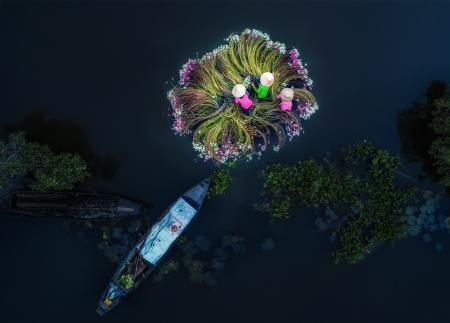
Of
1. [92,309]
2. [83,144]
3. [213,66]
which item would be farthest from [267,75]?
[92,309]

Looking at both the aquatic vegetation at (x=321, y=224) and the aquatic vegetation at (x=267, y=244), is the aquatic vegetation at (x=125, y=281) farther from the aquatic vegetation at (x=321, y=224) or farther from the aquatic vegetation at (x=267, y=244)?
the aquatic vegetation at (x=321, y=224)

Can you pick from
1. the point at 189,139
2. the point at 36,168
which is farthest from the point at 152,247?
Result: the point at 36,168

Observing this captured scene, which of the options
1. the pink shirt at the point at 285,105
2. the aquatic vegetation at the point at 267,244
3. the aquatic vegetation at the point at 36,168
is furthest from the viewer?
the aquatic vegetation at the point at 267,244

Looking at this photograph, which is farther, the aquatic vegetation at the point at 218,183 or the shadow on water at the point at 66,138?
the shadow on water at the point at 66,138

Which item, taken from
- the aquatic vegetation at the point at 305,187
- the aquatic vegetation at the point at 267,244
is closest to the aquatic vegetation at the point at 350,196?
the aquatic vegetation at the point at 305,187

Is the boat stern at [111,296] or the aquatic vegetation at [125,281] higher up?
the aquatic vegetation at [125,281]

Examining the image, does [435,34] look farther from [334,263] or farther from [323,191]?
[334,263]

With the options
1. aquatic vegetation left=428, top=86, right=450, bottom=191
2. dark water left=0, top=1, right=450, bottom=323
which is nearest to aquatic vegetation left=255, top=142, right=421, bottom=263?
dark water left=0, top=1, right=450, bottom=323
